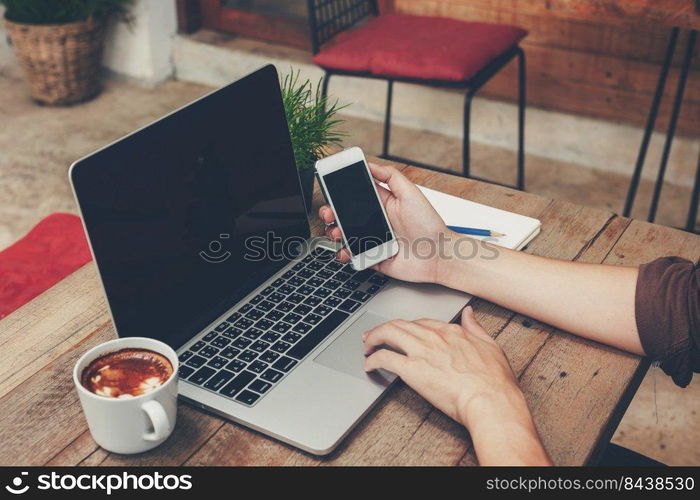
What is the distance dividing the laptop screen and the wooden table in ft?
0.39

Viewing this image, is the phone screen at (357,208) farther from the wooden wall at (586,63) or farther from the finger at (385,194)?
the wooden wall at (586,63)

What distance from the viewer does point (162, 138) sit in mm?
924

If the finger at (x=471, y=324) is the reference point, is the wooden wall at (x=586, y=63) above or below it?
below

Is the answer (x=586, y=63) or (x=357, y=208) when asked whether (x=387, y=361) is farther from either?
(x=586, y=63)

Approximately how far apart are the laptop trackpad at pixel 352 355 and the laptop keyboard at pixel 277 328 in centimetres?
2

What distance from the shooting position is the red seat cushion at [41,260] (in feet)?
5.02

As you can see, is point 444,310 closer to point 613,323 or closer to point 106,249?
point 613,323

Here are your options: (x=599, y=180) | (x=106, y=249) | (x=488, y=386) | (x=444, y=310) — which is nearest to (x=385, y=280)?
(x=444, y=310)

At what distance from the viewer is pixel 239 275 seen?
3.43ft

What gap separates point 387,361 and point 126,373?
0.92 ft

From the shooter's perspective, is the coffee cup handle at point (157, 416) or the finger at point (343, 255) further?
the finger at point (343, 255)

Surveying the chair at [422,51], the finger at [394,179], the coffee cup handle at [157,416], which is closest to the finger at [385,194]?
the finger at [394,179]

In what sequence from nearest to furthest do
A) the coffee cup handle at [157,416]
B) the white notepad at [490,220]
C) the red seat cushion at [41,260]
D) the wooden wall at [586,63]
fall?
the coffee cup handle at [157,416], the white notepad at [490,220], the red seat cushion at [41,260], the wooden wall at [586,63]
